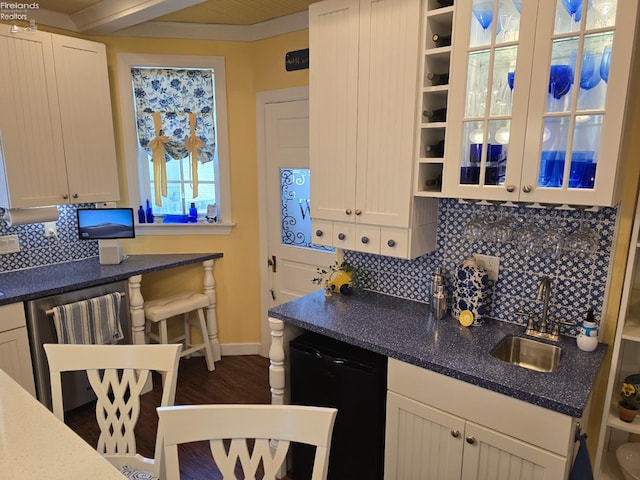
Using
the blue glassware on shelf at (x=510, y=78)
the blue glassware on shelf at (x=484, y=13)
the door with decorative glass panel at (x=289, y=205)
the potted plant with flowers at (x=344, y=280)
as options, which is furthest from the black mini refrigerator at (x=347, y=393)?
the blue glassware on shelf at (x=484, y=13)

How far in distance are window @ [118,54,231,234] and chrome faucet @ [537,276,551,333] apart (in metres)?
2.33

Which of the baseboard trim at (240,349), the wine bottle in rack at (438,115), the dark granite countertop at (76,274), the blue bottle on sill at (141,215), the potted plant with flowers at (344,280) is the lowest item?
the baseboard trim at (240,349)

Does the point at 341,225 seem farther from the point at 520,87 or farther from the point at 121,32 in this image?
the point at 121,32

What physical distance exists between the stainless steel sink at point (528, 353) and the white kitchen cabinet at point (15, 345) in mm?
2514

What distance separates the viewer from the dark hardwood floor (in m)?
2.49

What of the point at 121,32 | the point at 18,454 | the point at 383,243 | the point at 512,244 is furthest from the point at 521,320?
the point at 121,32

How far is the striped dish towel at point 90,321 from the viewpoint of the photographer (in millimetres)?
2568

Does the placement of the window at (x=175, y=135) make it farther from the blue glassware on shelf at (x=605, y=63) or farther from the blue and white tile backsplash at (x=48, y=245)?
the blue glassware on shelf at (x=605, y=63)

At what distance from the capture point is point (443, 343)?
1.87 meters

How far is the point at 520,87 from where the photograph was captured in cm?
167

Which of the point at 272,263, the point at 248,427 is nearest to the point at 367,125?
the point at 248,427

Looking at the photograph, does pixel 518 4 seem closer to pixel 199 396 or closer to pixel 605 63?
pixel 605 63

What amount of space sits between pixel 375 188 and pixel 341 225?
30 centimetres

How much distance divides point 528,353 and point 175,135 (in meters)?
2.85
